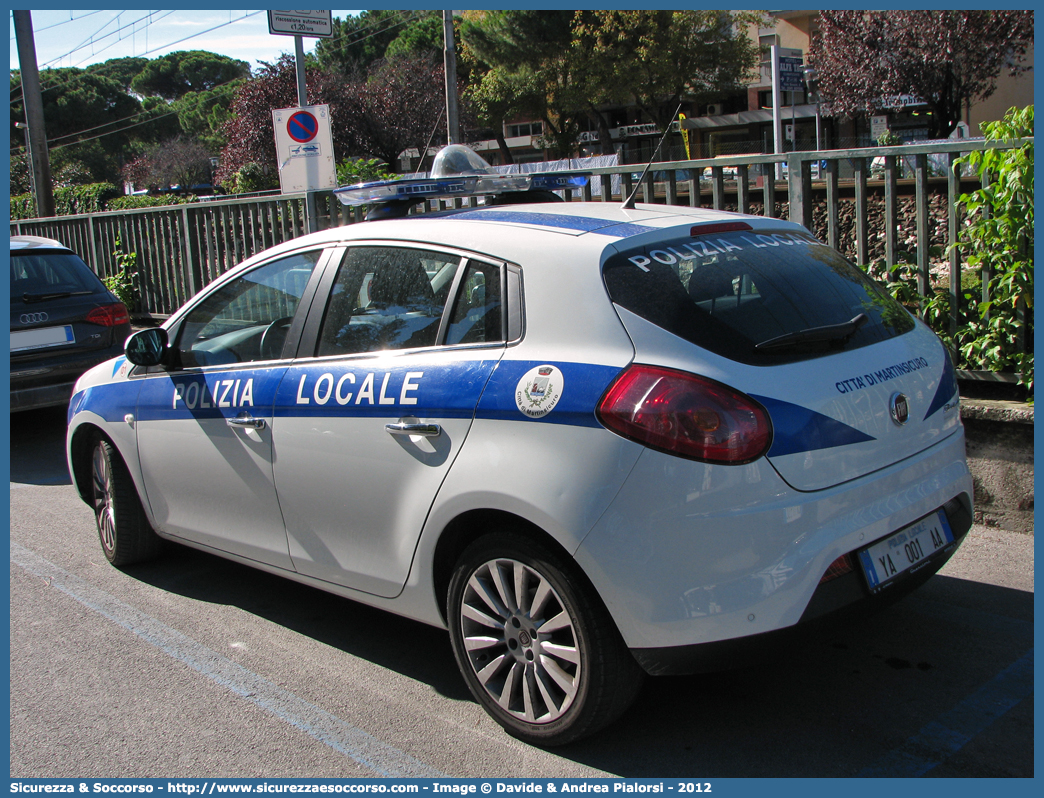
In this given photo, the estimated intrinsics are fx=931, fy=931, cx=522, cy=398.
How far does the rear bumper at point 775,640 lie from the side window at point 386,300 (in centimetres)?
131

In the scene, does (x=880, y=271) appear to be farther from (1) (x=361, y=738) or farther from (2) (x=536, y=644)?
(1) (x=361, y=738)

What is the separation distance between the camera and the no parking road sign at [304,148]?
9703 mm

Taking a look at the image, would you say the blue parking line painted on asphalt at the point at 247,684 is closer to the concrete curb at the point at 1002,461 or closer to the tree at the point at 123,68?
Answer: the concrete curb at the point at 1002,461

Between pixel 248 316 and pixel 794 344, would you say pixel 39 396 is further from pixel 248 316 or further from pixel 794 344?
pixel 794 344

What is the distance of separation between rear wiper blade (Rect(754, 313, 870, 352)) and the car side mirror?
2785 mm

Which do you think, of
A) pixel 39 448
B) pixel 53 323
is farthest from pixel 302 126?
pixel 39 448

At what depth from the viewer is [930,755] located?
2.78 m

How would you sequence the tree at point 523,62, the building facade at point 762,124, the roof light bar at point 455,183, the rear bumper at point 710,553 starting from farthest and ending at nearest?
the tree at point 523,62
the building facade at point 762,124
the roof light bar at point 455,183
the rear bumper at point 710,553

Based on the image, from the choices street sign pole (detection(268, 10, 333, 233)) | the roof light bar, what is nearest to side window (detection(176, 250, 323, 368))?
the roof light bar

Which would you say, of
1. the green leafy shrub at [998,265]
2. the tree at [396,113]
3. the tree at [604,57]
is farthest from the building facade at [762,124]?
the green leafy shrub at [998,265]

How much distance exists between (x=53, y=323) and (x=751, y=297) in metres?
6.74

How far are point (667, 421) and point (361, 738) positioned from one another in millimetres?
1512

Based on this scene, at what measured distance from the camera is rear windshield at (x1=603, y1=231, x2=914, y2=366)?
2740 millimetres

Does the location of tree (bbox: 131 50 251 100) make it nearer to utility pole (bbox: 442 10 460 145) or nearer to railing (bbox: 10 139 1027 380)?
utility pole (bbox: 442 10 460 145)
